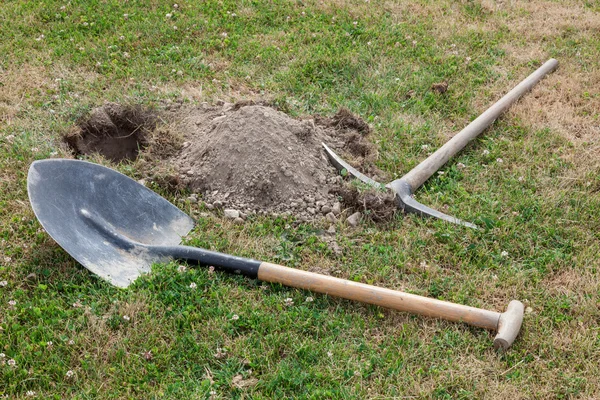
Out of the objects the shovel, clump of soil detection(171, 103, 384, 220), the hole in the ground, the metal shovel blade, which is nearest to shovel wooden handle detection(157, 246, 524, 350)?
the shovel

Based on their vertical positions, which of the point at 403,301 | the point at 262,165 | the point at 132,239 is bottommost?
the point at 132,239

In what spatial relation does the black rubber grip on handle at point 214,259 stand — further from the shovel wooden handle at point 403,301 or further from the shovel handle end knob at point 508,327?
the shovel handle end knob at point 508,327

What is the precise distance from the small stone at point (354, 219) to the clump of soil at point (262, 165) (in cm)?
11

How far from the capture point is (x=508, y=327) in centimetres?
293

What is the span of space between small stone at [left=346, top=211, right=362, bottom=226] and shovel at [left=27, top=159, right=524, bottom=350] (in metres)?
0.58

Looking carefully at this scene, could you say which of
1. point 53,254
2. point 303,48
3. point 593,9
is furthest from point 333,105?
point 593,9

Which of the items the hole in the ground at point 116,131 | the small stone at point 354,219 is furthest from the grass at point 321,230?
the hole in the ground at point 116,131

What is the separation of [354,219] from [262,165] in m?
0.64

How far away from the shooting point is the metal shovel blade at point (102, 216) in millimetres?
3229

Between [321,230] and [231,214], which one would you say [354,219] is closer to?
[321,230]

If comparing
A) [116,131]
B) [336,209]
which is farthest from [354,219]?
[116,131]

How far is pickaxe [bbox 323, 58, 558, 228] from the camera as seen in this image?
3.77 metres

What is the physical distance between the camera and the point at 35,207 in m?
3.17

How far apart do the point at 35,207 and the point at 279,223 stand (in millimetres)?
1310
